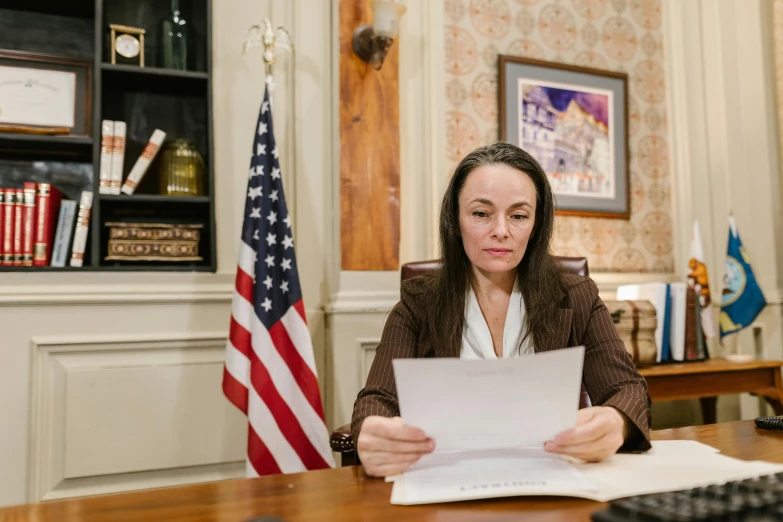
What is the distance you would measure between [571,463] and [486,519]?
0.25m

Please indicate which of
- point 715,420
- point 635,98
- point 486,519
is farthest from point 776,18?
point 486,519

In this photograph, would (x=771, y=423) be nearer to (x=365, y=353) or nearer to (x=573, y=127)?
(x=365, y=353)

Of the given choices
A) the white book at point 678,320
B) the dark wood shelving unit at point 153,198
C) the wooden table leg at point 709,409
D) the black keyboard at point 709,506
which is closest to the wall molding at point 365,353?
the dark wood shelving unit at point 153,198

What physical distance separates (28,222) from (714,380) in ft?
9.01

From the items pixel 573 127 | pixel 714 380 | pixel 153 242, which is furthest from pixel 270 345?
pixel 573 127

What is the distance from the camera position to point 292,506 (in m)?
0.74

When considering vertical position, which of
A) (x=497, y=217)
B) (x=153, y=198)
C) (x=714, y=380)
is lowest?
(x=714, y=380)

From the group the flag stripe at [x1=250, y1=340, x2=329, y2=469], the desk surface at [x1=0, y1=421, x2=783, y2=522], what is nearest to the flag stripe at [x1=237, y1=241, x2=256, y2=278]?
the flag stripe at [x1=250, y1=340, x2=329, y2=469]

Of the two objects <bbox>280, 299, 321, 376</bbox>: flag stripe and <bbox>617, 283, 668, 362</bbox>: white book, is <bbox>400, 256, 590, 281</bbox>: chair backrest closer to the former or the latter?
<bbox>280, 299, 321, 376</bbox>: flag stripe

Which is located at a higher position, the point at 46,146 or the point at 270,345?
the point at 46,146

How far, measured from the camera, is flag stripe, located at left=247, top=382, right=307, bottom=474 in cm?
210

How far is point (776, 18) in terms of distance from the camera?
305 centimetres

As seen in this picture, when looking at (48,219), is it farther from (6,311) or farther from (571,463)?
(571,463)

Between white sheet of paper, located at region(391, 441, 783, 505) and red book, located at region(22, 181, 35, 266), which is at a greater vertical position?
red book, located at region(22, 181, 35, 266)
